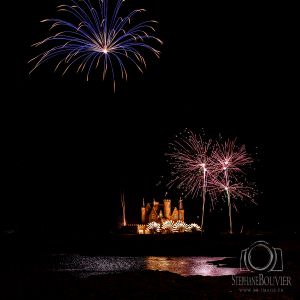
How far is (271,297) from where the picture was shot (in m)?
18.6

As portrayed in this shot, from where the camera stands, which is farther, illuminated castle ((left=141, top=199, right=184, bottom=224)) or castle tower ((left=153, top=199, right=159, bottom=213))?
castle tower ((left=153, top=199, right=159, bottom=213))

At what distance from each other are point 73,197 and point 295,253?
66.2 meters

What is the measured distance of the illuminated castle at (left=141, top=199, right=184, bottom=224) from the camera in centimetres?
7981

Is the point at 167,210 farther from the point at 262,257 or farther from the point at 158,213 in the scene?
the point at 262,257

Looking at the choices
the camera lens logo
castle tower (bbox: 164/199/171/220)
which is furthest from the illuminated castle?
the camera lens logo

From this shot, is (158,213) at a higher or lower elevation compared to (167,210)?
lower

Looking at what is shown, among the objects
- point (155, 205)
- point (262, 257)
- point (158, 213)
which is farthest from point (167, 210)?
point (262, 257)

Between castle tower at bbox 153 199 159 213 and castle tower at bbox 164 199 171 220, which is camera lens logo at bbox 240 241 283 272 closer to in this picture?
castle tower at bbox 164 199 171 220

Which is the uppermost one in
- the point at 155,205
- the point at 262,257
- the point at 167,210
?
the point at 155,205

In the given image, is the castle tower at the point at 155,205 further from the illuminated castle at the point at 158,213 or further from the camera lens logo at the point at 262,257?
the camera lens logo at the point at 262,257

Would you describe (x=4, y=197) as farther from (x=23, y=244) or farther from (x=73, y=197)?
(x=23, y=244)

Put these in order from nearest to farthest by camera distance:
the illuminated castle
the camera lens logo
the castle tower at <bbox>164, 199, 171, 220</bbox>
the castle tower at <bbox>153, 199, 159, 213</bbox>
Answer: the camera lens logo
the illuminated castle
the castle tower at <bbox>164, 199, 171, 220</bbox>
the castle tower at <bbox>153, 199, 159, 213</bbox>

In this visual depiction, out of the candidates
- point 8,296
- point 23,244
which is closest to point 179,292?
point 8,296

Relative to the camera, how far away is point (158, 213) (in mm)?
82625
